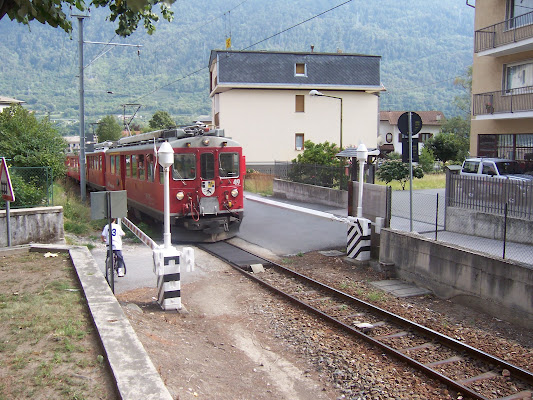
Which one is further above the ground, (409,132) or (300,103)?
(300,103)

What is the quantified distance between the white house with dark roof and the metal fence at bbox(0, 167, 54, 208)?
26640 millimetres

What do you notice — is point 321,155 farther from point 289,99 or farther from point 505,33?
point 289,99

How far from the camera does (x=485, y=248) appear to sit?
36.5ft

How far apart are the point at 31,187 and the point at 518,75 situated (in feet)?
59.8

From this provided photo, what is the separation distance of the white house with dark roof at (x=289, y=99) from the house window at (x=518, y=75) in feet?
64.1

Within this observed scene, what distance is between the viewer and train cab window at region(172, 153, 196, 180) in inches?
571

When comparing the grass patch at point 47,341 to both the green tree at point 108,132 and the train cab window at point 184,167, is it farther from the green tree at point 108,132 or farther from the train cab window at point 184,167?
the green tree at point 108,132

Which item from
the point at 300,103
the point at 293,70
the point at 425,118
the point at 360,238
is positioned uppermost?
the point at 293,70

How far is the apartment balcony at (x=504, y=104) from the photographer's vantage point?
64.1 feet

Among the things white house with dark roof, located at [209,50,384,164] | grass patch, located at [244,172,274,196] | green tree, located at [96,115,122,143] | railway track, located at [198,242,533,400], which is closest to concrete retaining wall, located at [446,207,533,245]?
railway track, located at [198,242,533,400]

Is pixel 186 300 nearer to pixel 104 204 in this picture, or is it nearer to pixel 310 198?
pixel 104 204

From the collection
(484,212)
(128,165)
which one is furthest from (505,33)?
(128,165)

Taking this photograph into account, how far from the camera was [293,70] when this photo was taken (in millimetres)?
42344

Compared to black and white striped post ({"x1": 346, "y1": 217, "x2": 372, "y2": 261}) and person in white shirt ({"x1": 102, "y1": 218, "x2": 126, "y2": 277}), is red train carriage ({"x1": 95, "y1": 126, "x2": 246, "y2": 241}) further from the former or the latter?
black and white striped post ({"x1": 346, "y1": 217, "x2": 372, "y2": 261})
